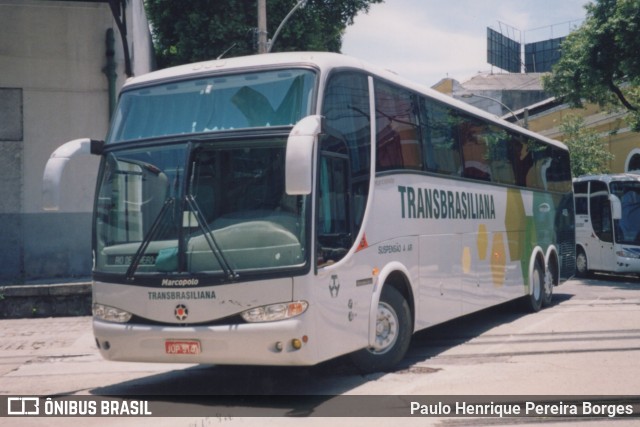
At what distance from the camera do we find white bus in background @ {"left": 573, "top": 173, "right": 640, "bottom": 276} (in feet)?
73.2

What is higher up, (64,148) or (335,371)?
(64,148)

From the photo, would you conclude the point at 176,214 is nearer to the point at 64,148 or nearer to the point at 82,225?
the point at 64,148

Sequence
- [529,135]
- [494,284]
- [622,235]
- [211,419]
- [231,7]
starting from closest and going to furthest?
1. [211,419]
2. [494,284]
3. [529,135]
4. [622,235]
5. [231,7]

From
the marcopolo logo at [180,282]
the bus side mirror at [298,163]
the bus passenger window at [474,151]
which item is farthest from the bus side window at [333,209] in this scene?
the bus passenger window at [474,151]

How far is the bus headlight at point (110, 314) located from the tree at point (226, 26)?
59.5 feet

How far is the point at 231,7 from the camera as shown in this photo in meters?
25.8

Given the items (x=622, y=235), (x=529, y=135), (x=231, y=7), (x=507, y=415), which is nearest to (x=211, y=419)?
(x=507, y=415)

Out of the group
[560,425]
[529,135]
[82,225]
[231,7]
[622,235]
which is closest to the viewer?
[560,425]

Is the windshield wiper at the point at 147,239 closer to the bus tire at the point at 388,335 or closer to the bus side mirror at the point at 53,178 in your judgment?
the bus side mirror at the point at 53,178

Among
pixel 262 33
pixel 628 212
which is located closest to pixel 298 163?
pixel 262 33

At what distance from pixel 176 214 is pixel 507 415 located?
3.31m

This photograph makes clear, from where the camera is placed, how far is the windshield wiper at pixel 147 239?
7.39 m

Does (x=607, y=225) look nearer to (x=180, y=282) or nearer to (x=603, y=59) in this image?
(x=603, y=59)

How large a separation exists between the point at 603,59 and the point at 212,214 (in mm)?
18106
